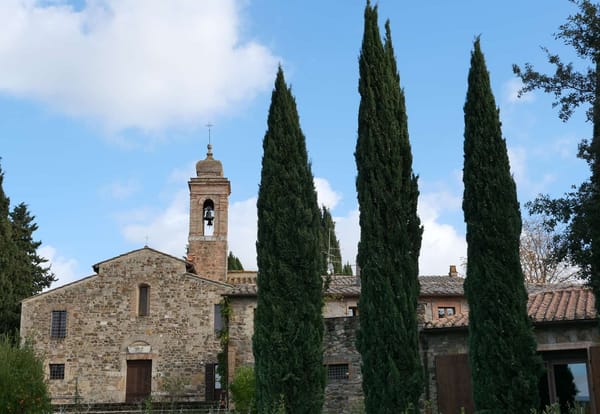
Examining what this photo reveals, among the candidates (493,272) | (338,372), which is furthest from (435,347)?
(493,272)

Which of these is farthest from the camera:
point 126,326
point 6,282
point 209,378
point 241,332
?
point 6,282

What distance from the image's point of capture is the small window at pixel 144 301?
2661 cm

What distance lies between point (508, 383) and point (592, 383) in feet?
10.6

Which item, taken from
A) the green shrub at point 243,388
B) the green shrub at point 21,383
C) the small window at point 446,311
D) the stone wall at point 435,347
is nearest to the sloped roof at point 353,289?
the small window at point 446,311

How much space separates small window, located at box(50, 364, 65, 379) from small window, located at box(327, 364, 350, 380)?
471 inches

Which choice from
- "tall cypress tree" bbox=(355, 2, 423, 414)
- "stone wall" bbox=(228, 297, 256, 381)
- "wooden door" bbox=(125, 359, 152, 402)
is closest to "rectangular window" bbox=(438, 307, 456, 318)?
"stone wall" bbox=(228, 297, 256, 381)

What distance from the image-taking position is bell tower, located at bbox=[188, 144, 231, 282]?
31.8 metres

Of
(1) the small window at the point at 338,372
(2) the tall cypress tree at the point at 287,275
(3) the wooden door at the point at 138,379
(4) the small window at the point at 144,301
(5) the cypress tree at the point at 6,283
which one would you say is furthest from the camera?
(5) the cypress tree at the point at 6,283

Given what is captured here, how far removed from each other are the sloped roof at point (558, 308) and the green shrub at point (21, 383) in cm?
887

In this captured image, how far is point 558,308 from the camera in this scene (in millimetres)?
16812

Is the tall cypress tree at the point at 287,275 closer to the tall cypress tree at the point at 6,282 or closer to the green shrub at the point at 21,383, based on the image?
the green shrub at the point at 21,383

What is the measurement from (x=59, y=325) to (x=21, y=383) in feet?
41.0

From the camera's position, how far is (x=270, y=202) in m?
15.3

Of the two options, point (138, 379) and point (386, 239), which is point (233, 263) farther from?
point (386, 239)
